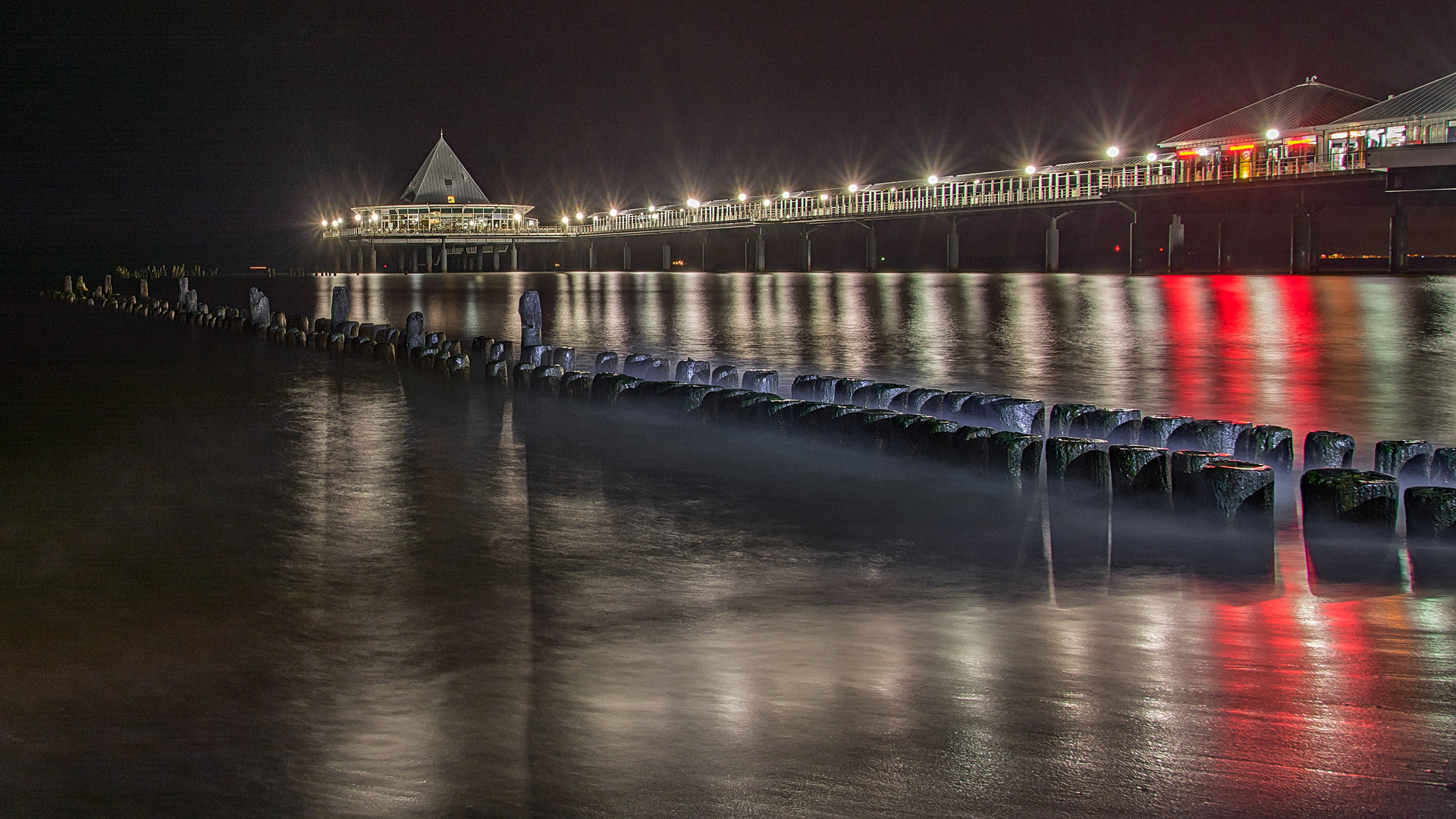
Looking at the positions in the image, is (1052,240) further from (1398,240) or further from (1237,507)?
(1237,507)

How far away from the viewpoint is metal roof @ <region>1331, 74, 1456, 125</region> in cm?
4741

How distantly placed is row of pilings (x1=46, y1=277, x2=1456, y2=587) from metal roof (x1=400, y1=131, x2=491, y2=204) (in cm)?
12026

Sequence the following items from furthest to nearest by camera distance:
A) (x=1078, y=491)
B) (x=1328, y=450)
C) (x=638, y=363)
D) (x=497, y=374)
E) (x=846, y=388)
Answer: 1. (x=497, y=374)
2. (x=638, y=363)
3. (x=846, y=388)
4. (x=1328, y=450)
5. (x=1078, y=491)

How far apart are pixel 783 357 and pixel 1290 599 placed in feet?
46.9

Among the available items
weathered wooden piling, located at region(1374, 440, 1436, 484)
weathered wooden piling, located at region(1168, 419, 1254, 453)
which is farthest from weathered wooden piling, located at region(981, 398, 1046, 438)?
weathered wooden piling, located at region(1374, 440, 1436, 484)

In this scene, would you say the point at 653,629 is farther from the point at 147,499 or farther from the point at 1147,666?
the point at 147,499

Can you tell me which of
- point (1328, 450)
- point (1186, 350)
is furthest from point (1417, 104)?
point (1328, 450)

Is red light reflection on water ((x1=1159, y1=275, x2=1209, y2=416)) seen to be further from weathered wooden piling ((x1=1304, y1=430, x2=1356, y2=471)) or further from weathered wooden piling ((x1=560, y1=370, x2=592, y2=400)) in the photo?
weathered wooden piling ((x1=560, y1=370, x2=592, y2=400))

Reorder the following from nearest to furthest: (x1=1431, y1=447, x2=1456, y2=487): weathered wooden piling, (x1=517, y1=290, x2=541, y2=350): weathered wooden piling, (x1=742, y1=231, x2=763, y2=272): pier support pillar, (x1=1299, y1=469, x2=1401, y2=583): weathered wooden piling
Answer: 1. (x1=1299, y1=469, x2=1401, y2=583): weathered wooden piling
2. (x1=1431, y1=447, x2=1456, y2=487): weathered wooden piling
3. (x1=517, y1=290, x2=541, y2=350): weathered wooden piling
4. (x1=742, y1=231, x2=763, y2=272): pier support pillar

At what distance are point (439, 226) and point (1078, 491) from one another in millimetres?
119483

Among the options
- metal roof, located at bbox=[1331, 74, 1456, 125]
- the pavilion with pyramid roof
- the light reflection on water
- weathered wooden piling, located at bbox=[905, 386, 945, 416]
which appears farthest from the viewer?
the pavilion with pyramid roof

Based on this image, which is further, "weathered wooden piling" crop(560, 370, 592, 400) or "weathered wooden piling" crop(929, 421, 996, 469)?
"weathered wooden piling" crop(560, 370, 592, 400)

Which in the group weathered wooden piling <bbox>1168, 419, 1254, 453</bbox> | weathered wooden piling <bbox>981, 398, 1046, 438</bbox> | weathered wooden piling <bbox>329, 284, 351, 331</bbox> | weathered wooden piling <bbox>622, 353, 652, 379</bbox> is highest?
weathered wooden piling <bbox>329, 284, 351, 331</bbox>

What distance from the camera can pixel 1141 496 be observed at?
282 inches
